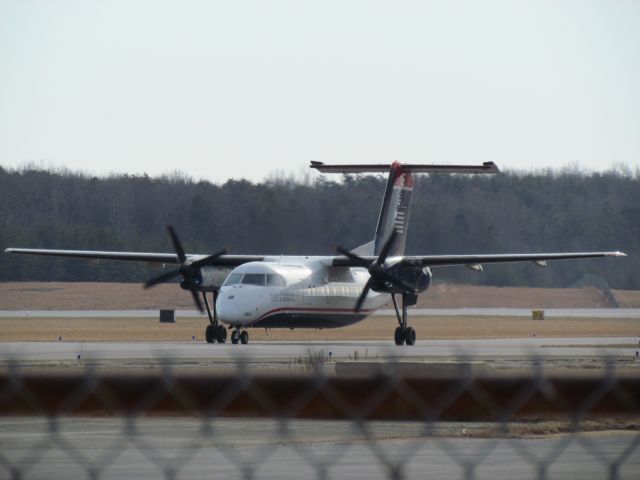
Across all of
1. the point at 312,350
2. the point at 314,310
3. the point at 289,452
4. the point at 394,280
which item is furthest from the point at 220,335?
the point at 289,452

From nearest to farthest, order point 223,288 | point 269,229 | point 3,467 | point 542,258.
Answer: point 3,467, point 223,288, point 542,258, point 269,229

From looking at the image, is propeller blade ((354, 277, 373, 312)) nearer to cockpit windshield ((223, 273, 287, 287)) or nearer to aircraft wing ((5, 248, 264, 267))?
cockpit windshield ((223, 273, 287, 287))

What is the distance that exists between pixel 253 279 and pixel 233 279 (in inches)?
27.2

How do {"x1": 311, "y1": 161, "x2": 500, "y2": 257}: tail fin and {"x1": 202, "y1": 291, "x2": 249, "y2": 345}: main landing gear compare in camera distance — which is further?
{"x1": 311, "y1": 161, "x2": 500, "y2": 257}: tail fin

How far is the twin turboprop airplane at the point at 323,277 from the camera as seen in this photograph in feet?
122

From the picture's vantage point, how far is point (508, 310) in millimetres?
76000

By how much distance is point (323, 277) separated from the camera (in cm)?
3994

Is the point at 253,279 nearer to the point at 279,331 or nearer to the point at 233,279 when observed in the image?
the point at 233,279

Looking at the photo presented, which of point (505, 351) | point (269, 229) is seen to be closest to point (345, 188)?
point (269, 229)

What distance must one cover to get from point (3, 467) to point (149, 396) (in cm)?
686

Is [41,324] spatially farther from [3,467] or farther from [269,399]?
[269,399]

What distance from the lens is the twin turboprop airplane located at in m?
37.1

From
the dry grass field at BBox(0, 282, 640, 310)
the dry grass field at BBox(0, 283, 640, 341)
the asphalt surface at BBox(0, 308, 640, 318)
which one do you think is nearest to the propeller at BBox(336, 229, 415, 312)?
the dry grass field at BBox(0, 283, 640, 341)

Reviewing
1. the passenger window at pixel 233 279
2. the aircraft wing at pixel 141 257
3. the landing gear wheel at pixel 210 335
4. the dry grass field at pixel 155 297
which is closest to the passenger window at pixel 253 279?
the passenger window at pixel 233 279
